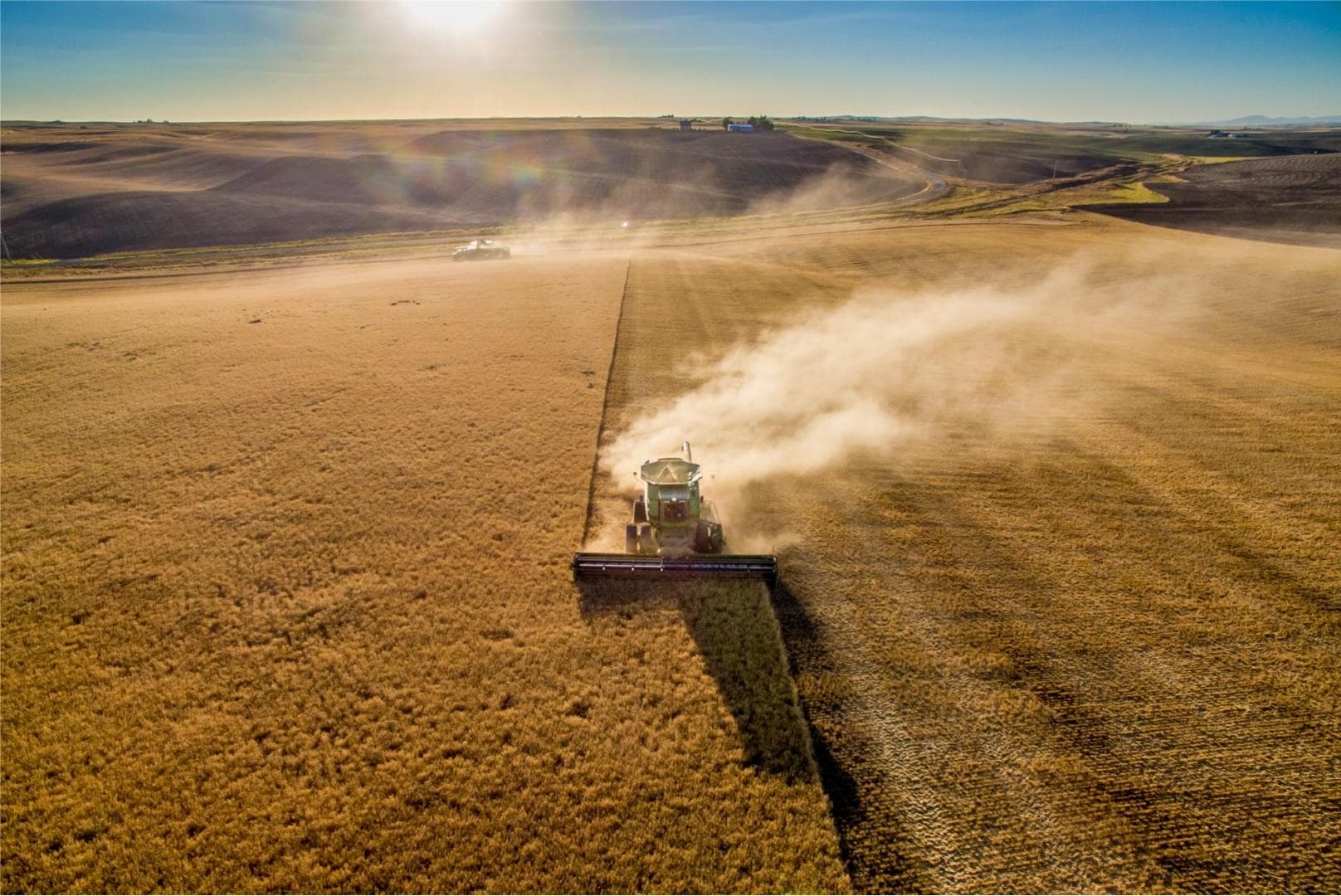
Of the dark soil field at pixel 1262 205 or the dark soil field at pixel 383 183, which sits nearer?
the dark soil field at pixel 1262 205

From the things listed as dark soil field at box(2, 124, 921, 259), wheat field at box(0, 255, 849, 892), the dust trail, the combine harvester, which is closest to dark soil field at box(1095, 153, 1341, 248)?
the dust trail

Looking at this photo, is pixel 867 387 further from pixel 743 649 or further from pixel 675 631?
pixel 675 631

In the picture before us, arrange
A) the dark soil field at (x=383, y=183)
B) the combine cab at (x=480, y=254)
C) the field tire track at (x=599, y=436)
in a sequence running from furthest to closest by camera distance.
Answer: the dark soil field at (x=383, y=183), the combine cab at (x=480, y=254), the field tire track at (x=599, y=436)

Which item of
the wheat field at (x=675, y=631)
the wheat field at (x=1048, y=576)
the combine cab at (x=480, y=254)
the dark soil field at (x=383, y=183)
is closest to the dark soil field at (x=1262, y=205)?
the wheat field at (x=1048, y=576)

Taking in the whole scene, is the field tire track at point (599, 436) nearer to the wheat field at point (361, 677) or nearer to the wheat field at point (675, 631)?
the wheat field at point (675, 631)

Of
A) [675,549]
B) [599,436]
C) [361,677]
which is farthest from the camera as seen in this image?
[599,436]

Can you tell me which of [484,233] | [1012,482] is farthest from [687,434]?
[484,233]

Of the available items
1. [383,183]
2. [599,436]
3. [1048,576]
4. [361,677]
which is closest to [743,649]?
[361,677]
